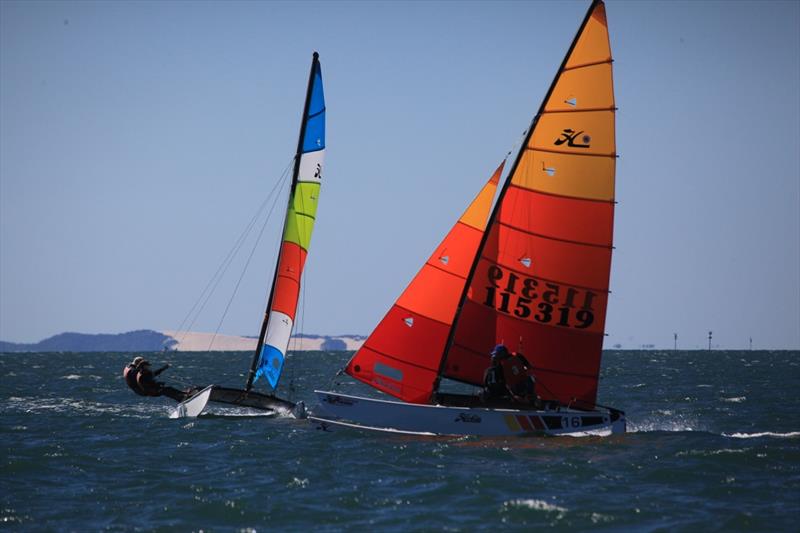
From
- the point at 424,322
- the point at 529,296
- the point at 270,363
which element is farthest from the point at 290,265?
the point at 529,296

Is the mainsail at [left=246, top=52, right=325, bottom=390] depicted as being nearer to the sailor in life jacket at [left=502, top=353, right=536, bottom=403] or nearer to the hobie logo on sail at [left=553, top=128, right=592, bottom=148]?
the sailor in life jacket at [left=502, top=353, right=536, bottom=403]

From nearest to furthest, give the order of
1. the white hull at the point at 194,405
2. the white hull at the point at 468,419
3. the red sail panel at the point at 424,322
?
the white hull at the point at 468,419 → the red sail panel at the point at 424,322 → the white hull at the point at 194,405

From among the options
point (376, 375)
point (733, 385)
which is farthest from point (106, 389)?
point (733, 385)

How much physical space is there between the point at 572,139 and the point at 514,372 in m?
5.75

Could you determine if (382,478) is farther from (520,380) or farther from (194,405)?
(194,405)

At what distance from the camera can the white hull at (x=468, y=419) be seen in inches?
998

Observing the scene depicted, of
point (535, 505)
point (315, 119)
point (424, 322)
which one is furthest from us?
point (315, 119)

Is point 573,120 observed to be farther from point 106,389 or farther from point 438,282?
point 106,389

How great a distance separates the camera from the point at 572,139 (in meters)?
26.0

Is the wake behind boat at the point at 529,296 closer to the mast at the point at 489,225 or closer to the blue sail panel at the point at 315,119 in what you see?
the mast at the point at 489,225

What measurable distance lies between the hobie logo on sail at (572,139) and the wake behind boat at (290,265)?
900 cm

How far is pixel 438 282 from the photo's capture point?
26.8 m

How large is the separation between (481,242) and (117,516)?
11.8 metres

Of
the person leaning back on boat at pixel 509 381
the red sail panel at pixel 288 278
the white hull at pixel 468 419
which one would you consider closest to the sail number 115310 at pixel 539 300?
the person leaning back on boat at pixel 509 381
